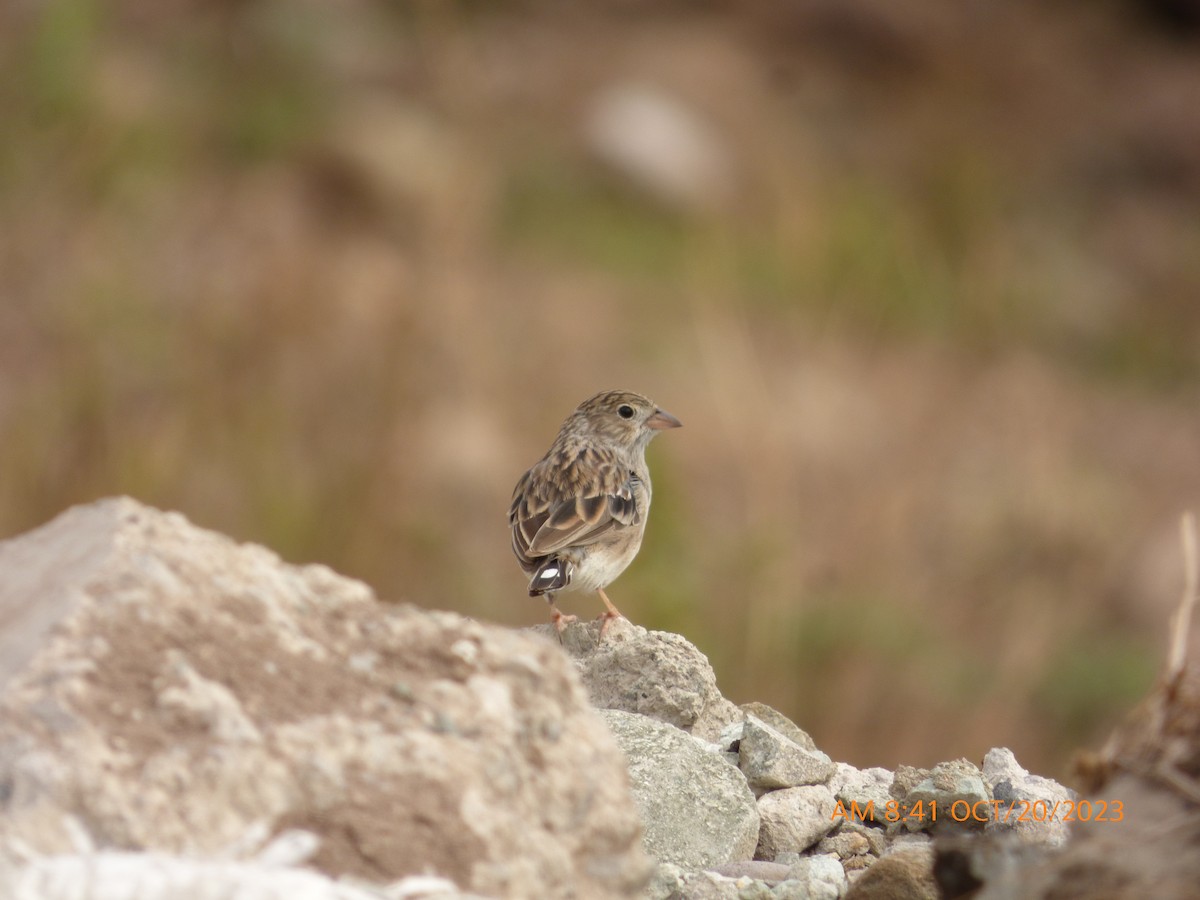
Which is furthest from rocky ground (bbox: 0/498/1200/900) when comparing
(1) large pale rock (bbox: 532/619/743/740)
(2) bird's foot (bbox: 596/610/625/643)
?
(2) bird's foot (bbox: 596/610/625/643)

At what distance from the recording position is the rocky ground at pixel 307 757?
2451mm

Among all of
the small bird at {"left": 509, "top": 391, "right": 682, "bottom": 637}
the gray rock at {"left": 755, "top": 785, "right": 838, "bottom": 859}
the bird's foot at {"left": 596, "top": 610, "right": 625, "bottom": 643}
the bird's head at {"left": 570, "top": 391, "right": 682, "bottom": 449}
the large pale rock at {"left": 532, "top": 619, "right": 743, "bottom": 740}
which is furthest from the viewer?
the bird's head at {"left": 570, "top": 391, "right": 682, "bottom": 449}

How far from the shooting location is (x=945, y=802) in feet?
12.6

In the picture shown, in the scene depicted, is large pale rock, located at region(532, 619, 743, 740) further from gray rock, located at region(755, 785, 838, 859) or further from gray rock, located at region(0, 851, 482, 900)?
gray rock, located at region(0, 851, 482, 900)

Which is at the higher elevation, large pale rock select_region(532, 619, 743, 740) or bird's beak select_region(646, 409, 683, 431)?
bird's beak select_region(646, 409, 683, 431)

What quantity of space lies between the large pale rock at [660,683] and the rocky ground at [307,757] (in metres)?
0.87

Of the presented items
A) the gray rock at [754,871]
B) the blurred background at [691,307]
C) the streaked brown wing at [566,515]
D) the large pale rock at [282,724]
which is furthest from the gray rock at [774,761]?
the blurred background at [691,307]

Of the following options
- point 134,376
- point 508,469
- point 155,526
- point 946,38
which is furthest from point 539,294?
point 155,526

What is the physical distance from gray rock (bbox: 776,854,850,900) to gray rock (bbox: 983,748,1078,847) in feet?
1.20

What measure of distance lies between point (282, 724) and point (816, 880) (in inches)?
53.2

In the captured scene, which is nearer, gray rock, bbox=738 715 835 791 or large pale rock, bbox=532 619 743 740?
gray rock, bbox=738 715 835 791

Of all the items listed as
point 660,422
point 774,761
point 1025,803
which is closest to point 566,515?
point 660,422

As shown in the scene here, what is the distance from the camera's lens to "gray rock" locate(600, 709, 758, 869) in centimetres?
363

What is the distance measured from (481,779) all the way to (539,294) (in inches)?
465
